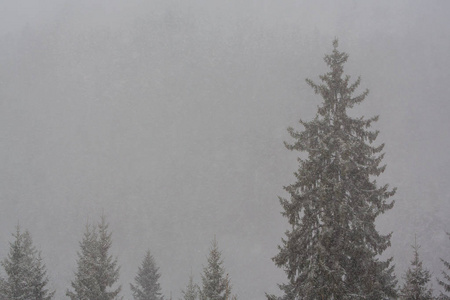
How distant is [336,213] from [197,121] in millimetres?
44276

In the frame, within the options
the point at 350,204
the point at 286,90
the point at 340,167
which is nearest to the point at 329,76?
the point at 340,167

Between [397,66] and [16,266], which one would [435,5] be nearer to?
[397,66]

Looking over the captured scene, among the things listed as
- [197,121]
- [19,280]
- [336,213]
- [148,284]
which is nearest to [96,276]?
[19,280]

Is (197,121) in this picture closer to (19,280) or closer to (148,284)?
(148,284)

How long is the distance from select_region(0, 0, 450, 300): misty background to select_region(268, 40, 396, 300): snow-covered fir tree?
2633 cm

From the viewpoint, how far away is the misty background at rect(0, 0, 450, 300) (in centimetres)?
3794

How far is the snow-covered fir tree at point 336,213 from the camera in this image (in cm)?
811

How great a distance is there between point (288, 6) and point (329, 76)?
223 feet

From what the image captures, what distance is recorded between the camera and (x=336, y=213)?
27.5ft

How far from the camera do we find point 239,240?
3816 centimetres

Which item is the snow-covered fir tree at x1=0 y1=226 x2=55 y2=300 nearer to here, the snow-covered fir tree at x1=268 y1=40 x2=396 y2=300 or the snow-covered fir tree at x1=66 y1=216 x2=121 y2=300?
the snow-covered fir tree at x1=66 y1=216 x2=121 y2=300

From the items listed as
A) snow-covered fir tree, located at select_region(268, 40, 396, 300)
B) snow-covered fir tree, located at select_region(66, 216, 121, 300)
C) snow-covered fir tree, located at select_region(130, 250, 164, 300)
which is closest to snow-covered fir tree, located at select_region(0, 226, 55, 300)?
snow-covered fir tree, located at select_region(66, 216, 121, 300)

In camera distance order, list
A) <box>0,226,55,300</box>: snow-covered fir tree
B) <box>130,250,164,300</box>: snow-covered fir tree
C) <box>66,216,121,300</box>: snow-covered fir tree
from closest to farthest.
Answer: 1. <box>66,216,121,300</box>: snow-covered fir tree
2. <box>0,226,55,300</box>: snow-covered fir tree
3. <box>130,250,164,300</box>: snow-covered fir tree

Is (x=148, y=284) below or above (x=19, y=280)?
above
